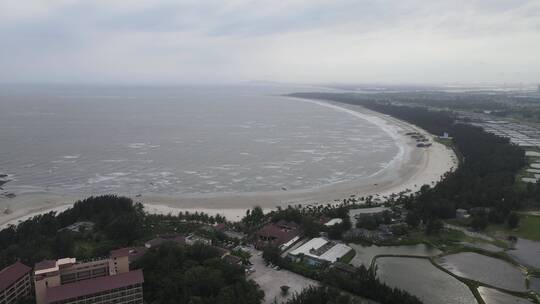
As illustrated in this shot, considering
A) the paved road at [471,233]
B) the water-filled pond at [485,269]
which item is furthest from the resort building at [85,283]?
the paved road at [471,233]

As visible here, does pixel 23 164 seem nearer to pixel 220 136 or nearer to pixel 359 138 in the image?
pixel 220 136

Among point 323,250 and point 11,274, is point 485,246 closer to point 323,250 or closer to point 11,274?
point 323,250

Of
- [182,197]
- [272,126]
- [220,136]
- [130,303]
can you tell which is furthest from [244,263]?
[272,126]

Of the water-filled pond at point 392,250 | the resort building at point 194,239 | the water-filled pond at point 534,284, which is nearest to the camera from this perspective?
the water-filled pond at point 534,284

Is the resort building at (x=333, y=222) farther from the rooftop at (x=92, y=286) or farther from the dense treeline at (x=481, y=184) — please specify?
the rooftop at (x=92, y=286)

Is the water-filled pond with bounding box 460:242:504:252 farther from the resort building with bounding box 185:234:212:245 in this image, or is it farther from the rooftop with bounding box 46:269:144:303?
the rooftop with bounding box 46:269:144:303
